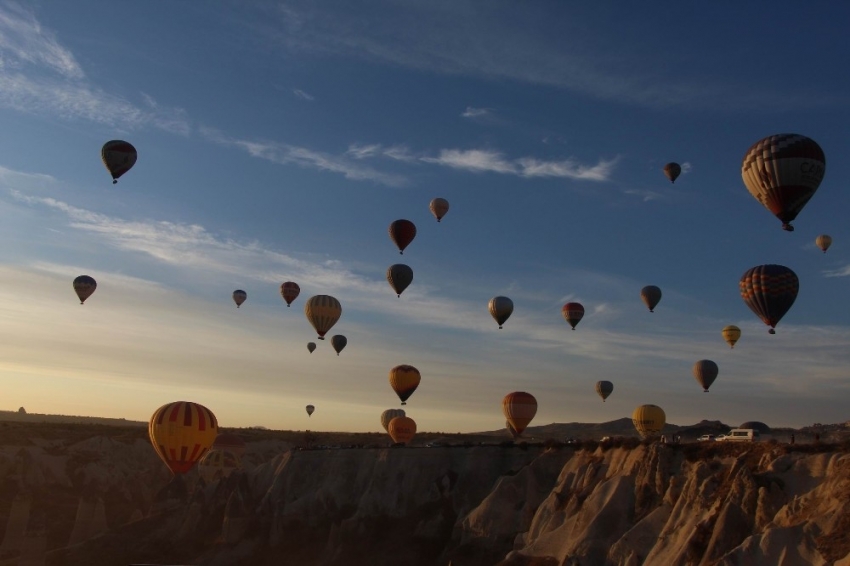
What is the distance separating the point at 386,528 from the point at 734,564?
33.7m

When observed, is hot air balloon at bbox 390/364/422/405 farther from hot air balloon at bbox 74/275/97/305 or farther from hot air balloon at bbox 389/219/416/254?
hot air balloon at bbox 74/275/97/305

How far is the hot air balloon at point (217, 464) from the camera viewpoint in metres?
95.8

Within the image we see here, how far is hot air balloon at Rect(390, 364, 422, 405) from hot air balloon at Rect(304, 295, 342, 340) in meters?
8.00

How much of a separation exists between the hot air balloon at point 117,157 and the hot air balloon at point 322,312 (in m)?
20.5

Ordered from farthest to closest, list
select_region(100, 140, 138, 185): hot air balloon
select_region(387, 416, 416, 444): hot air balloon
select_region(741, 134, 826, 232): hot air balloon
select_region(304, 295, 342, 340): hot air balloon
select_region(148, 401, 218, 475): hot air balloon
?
1. select_region(387, 416, 416, 444): hot air balloon
2. select_region(304, 295, 342, 340): hot air balloon
3. select_region(100, 140, 138, 185): hot air balloon
4. select_region(148, 401, 218, 475): hot air balloon
5. select_region(741, 134, 826, 232): hot air balloon

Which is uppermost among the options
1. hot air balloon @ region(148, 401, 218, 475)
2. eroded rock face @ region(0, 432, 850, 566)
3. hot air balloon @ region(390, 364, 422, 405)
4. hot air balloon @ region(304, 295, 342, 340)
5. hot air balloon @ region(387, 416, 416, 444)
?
hot air balloon @ region(304, 295, 342, 340)

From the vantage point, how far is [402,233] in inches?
2675

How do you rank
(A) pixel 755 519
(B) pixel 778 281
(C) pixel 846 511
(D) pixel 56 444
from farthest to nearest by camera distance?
(D) pixel 56 444
(B) pixel 778 281
(A) pixel 755 519
(C) pixel 846 511

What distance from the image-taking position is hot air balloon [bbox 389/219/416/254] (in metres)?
67.9

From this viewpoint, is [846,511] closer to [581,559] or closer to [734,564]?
[734,564]

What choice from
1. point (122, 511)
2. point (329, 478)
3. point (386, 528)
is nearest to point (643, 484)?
point (386, 528)

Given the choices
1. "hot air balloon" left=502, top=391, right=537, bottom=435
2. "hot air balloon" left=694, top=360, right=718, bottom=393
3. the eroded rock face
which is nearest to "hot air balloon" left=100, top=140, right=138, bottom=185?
the eroded rock face

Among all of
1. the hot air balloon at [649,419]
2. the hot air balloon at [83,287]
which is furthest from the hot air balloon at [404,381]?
the hot air balloon at [83,287]

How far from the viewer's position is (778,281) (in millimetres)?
48906
